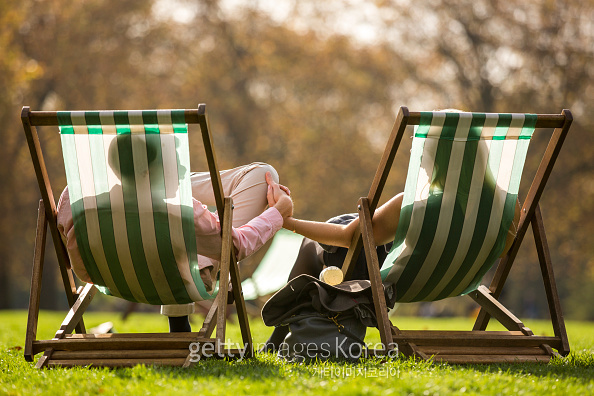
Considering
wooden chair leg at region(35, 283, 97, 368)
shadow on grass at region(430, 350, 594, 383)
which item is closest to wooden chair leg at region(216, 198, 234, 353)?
wooden chair leg at region(35, 283, 97, 368)

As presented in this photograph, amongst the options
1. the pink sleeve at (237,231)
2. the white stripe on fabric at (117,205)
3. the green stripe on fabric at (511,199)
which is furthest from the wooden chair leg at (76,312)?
the green stripe on fabric at (511,199)

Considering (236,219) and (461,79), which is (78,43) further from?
(236,219)

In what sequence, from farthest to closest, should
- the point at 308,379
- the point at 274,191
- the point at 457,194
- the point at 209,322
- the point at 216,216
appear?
the point at 274,191
the point at 216,216
the point at 457,194
the point at 209,322
the point at 308,379

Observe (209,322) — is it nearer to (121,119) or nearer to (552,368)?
(121,119)

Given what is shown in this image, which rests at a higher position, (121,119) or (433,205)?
(121,119)

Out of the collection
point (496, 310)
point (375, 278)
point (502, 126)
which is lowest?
point (496, 310)

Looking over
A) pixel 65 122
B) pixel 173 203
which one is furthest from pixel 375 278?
pixel 65 122

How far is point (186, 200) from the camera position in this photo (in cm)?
330

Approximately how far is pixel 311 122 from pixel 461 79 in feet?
13.0

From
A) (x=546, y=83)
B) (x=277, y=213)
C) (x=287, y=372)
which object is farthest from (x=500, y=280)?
(x=546, y=83)

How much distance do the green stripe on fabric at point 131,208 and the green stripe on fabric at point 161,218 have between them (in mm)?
82

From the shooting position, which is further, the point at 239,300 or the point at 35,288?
the point at 239,300

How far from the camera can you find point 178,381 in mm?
2668

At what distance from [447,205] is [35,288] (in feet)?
6.66
